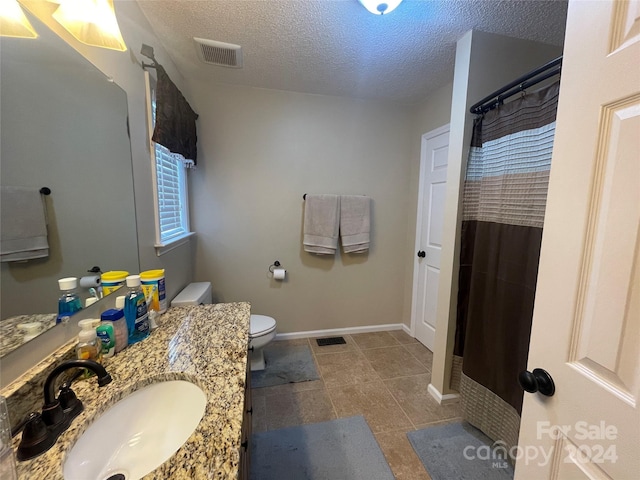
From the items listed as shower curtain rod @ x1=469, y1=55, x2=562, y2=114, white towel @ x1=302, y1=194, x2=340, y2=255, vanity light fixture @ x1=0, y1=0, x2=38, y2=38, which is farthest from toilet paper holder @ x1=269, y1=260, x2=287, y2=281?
vanity light fixture @ x1=0, y1=0, x2=38, y2=38

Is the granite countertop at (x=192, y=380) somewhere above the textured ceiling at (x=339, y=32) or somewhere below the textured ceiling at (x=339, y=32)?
below

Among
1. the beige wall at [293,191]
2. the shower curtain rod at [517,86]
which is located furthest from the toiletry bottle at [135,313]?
the shower curtain rod at [517,86]

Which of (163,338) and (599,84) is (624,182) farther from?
(163,338)

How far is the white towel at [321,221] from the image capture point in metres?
2.50

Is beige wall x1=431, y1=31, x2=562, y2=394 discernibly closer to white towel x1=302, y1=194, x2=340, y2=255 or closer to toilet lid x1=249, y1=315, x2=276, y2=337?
white towel x1=302, y1=194, x2=340, y2=255

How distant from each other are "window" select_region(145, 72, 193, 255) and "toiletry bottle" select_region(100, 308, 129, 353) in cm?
68

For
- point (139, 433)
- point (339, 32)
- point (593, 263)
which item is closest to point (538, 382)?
point (593, 263)

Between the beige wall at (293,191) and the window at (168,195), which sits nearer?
the window at (168,195)

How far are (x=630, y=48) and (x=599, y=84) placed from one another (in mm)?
65

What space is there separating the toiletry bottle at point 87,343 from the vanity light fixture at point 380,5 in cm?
179

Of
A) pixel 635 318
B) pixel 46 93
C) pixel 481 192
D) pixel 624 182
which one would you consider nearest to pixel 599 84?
pixel 624 182

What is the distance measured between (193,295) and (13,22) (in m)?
1.60

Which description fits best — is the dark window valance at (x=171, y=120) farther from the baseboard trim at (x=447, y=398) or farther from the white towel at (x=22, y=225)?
the baseboard trim at (x=447, y=398)

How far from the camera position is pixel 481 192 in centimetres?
146
